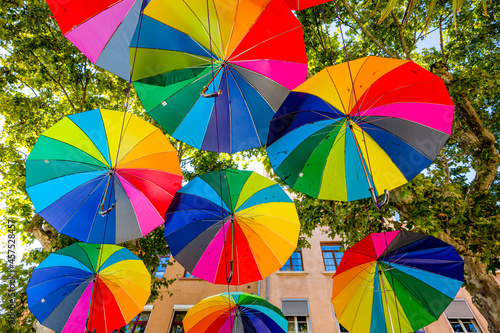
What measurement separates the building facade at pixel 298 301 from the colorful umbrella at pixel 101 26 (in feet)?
29.4

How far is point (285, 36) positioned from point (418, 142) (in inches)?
86.5

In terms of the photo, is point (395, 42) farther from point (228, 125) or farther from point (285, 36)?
point (228, 125)

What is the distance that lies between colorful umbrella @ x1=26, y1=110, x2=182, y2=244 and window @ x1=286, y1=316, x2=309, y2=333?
933 centimetres

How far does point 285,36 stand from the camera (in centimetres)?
315

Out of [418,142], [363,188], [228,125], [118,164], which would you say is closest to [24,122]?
[118,164]

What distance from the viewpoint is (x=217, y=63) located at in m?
3.23

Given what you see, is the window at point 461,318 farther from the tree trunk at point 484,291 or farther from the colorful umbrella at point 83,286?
the colorful umbrella at point 83,286

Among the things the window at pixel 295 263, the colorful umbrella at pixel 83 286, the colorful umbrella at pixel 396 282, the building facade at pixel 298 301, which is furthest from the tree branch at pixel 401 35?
the window at pixel 295 263

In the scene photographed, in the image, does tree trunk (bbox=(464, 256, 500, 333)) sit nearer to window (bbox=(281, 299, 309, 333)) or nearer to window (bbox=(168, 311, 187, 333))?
window (bbox=(281, 299, 309, 333))

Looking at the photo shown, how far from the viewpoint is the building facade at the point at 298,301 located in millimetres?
10484

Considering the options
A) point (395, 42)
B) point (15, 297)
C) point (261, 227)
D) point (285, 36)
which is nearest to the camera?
point (285, 36)

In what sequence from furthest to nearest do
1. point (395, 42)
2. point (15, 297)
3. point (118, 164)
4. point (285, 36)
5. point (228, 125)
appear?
point (395, 42) < point (15, 297) < point (118, 164) < point (228, 125) < point (285, 36)

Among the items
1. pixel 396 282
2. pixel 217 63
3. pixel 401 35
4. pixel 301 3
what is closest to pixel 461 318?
pixel 396 282

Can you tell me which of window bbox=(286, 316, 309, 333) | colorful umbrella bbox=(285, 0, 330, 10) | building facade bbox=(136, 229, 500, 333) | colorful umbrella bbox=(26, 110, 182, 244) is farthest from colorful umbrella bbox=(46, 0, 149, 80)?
window bbox=(286, 316, 309, 333)
